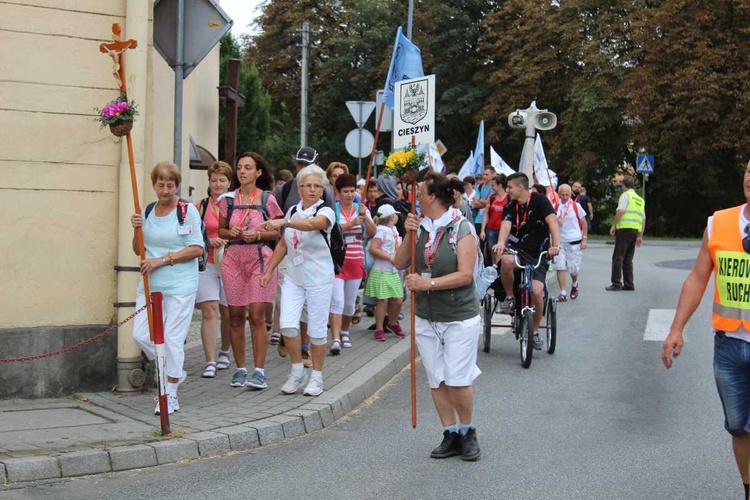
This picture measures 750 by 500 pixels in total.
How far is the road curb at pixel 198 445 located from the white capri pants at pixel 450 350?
4.05 feet

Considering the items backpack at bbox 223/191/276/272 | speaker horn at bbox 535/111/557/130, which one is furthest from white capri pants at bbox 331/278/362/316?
speaker horn at bbox 535/111/557/130

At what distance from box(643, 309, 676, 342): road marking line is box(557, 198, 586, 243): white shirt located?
7.95 ft

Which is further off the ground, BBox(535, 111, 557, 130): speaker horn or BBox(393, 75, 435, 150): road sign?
BBox(535, 111, 557, 130): speaker horn

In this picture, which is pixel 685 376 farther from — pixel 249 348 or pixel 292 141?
pixel 292 141

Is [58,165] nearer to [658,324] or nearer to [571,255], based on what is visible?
[658,324]

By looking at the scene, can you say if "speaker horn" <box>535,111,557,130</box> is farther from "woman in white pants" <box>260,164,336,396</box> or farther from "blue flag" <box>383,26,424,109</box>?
"woman in white pants" <box>260,164,336,396</box>

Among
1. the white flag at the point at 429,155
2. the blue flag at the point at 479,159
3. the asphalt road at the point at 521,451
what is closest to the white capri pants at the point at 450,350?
the asphalt road at the point at 521,451

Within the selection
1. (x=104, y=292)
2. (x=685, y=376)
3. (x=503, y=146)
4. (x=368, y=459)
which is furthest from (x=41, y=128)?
(x=503, y=146)

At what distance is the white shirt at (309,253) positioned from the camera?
27.3 feet

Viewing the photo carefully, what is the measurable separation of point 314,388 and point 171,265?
5.05ft

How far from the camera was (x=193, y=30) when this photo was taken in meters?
8.73

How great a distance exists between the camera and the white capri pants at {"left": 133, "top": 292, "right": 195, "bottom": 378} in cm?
762

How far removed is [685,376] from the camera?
32.4 ft

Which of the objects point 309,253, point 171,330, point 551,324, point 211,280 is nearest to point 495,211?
point 551,324
